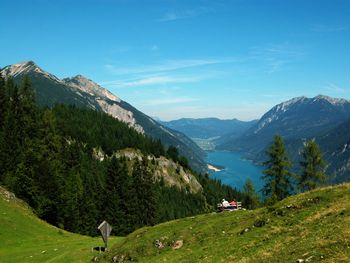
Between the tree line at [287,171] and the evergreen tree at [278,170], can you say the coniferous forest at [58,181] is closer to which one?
the tree line at [287,171]

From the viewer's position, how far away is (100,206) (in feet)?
301

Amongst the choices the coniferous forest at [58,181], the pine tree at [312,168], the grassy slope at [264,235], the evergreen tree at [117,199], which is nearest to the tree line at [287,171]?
the pine tree at [312,168]

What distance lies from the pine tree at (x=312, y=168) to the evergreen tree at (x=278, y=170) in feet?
7.98

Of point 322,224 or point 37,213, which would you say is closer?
point 322,224

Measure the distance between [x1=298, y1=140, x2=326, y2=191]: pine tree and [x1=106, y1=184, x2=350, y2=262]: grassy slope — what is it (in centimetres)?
3345

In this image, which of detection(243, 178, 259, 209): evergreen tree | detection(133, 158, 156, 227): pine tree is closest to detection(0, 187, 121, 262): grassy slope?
detection(133, 158, 156, 227): pine tree

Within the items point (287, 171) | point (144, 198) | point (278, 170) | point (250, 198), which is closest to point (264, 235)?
point (278, 170)

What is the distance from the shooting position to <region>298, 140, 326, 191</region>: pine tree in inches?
2589

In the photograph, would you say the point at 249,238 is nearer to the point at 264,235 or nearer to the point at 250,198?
the point at 264,235

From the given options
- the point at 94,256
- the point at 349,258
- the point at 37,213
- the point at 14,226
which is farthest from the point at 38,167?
the point at 349,258

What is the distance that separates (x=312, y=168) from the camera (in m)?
66.2

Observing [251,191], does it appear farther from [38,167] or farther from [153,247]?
[153,247]

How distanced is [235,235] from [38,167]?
60.1m

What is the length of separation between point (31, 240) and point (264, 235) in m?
37.5
